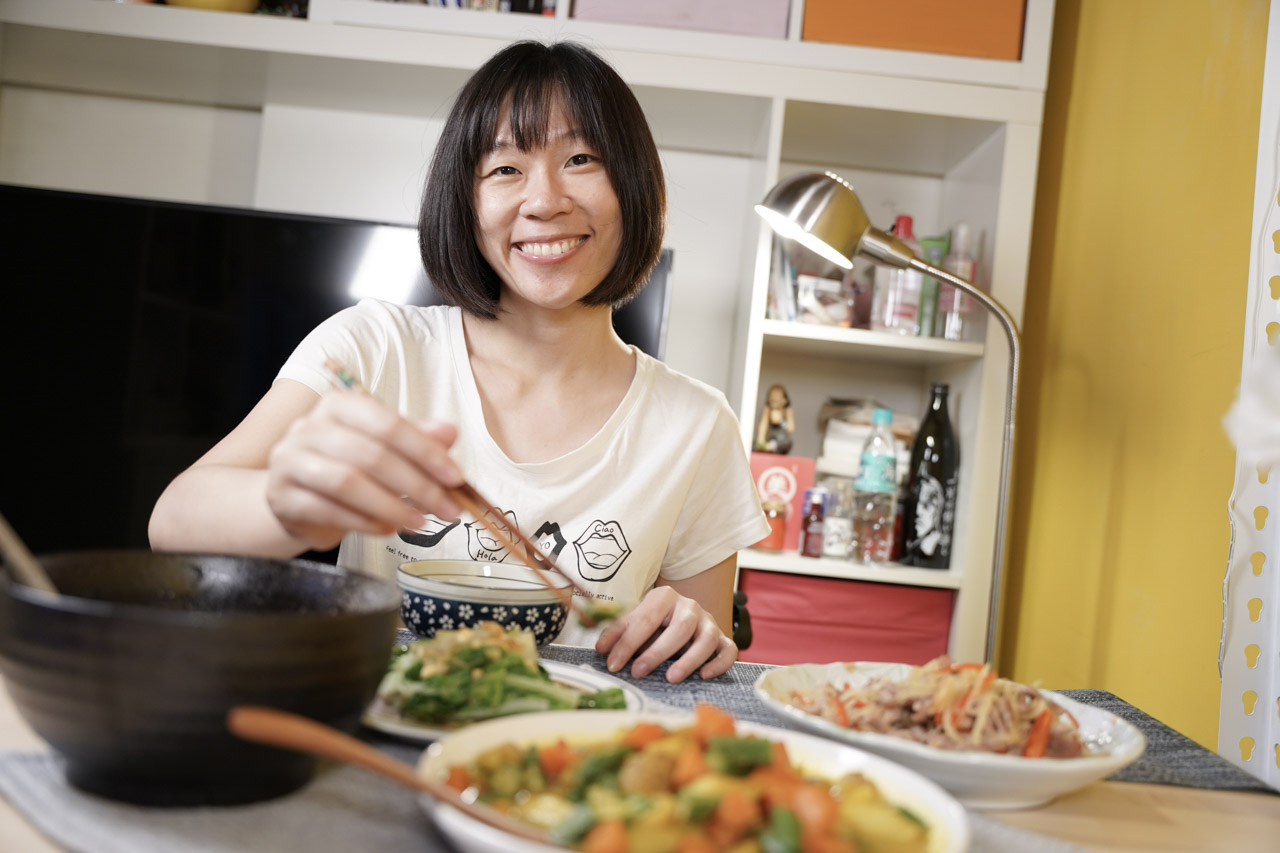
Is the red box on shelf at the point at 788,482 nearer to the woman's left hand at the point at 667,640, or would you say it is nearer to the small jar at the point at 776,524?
the small jar at the point at 776,524

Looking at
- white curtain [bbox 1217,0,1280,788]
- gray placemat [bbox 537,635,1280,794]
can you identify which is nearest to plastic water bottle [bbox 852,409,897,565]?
white curtain [bbox 1217,0,1280,788]

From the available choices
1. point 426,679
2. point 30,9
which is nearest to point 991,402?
point 426,679

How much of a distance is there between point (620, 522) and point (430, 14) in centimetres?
→ 127

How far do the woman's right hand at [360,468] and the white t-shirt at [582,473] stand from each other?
21.6 inches

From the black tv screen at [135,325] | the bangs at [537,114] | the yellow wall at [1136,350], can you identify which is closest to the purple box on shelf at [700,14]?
the black tv screen at [135,325]

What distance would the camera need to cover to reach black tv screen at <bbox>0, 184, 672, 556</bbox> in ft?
7.14

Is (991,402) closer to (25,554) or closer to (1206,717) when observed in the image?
(1206,717)

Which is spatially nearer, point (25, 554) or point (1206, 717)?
point (25, 554)

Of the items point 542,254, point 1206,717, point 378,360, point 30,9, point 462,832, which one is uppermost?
point 30,9

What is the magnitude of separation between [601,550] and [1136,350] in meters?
0.98

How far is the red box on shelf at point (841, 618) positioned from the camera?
2.07m

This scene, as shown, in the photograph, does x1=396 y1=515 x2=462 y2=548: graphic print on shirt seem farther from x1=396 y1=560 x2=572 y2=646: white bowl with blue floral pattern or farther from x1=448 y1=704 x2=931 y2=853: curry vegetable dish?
x1=448 y1=704 x2=931 y2=853: curry vegetable dish

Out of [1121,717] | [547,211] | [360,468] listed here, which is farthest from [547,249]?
[1121,717]

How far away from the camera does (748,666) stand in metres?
0.97
